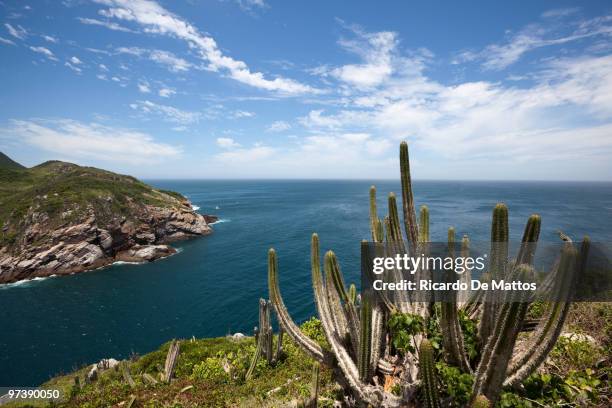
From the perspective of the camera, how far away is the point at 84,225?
53.0 metres

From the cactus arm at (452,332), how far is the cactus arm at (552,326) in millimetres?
770

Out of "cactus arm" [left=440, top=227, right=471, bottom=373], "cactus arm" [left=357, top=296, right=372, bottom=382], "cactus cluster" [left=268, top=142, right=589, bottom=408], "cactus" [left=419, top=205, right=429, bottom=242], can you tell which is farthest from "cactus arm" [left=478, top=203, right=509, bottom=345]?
"cactus" [left=419, top=205, right=429, bottom=242]

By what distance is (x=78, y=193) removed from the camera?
6038 cm

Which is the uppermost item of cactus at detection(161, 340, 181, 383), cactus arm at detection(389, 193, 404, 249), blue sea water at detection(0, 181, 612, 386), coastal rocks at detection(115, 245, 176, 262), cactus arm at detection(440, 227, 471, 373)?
cactus arm at detection(389, 193, 404, 249)

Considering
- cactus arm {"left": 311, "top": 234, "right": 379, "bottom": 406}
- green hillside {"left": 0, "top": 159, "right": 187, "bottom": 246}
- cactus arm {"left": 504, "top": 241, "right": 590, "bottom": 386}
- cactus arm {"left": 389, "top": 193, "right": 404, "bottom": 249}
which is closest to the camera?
cactus arm {"left": 504, "top": 241, "right": 590, "bottom": 386}

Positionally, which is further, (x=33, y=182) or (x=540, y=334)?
(x=33, y=182)

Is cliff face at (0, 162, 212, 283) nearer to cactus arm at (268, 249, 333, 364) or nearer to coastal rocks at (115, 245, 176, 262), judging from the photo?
coastal rocks at (115, 245, 176, 262)

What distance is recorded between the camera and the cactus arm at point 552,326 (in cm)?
416

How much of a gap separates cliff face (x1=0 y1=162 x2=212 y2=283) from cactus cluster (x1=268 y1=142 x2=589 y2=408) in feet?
186

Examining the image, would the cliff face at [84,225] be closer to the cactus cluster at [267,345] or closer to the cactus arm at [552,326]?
the cactus cluster at [267,345]

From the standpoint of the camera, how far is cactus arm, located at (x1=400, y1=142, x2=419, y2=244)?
329 inches

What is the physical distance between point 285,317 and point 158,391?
6499 mm

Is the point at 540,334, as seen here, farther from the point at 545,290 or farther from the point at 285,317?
the point at 285,317

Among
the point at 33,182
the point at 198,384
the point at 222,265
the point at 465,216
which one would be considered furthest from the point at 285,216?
the point at 198,384
